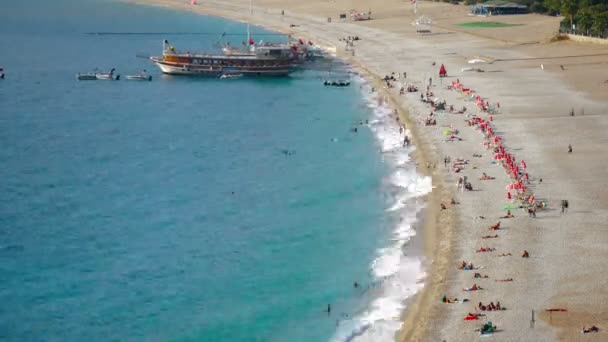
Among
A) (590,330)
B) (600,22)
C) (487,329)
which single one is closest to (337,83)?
(600,22)

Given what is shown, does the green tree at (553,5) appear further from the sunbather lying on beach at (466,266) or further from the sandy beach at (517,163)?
the sunbather lying on beach at (466,266)

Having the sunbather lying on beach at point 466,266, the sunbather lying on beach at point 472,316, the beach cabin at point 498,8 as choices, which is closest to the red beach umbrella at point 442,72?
the beach cabin at point 498,8

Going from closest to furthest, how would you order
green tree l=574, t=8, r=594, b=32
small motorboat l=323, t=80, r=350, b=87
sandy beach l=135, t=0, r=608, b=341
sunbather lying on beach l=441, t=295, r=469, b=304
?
1. sandy beach l=135, t=0, r=608, b=341
2. sunbather lying on beach l=441, t=295, r=469, b=304
3. small motorboat l=323, t=80, r=350, b=87
4. green tree l=574, t=8, r=594, b=32

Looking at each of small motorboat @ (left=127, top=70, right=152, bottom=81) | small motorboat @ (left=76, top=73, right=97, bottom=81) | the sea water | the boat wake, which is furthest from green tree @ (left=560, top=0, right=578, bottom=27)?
small motorboat @ (left=76, top=73, right=97, bottom=81)

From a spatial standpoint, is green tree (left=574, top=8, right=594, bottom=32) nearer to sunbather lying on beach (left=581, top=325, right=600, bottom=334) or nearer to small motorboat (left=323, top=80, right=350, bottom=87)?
small motorboat (left=323, top=80, right=350, bottom=87)

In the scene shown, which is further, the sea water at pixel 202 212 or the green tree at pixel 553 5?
the green tree at pixel 553 5

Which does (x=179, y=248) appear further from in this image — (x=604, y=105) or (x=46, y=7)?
(x=46, y=7)
